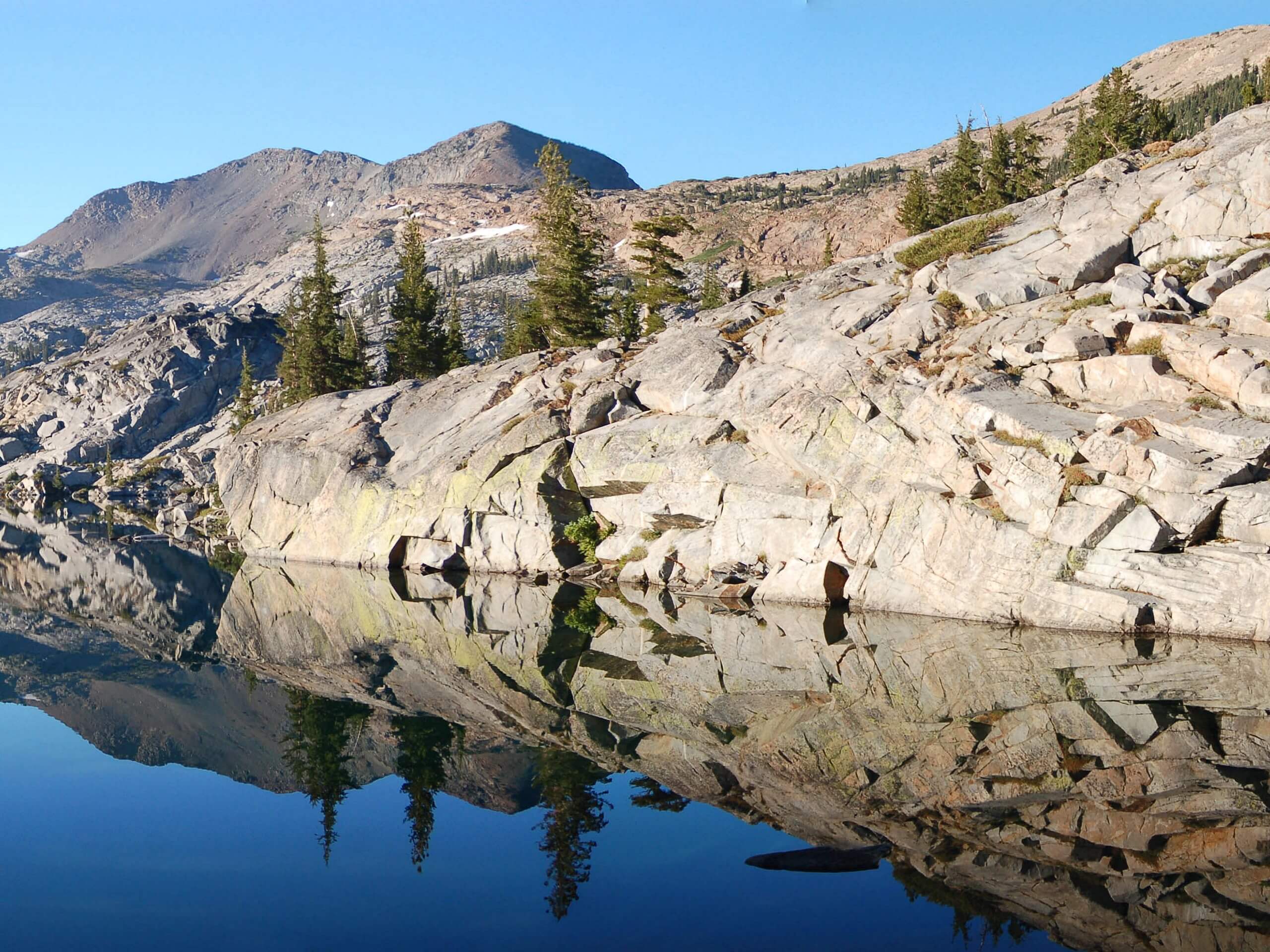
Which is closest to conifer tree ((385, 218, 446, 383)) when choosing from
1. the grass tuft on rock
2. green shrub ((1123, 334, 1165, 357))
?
the grass tuft on rock

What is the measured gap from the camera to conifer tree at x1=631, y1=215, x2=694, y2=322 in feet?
226

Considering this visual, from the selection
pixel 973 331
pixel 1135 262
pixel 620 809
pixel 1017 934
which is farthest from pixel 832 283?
pixel 1017 934

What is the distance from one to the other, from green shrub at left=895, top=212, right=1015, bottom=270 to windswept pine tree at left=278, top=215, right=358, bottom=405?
5501 centimetres

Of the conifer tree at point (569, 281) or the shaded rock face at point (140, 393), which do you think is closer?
the conifer tree at point (569, 281)

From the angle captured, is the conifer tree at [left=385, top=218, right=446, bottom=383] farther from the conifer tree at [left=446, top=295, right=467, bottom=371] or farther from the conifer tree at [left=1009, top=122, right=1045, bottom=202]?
the conifer tree at [left=1009, top=122, right=1045, bottom=202]

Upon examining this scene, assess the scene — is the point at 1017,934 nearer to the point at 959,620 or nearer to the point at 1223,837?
the point at 1223,837

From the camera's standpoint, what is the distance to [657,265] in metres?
71.1

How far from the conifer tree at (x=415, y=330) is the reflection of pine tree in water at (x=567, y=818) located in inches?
2622

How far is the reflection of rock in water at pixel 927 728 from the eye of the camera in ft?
41.6

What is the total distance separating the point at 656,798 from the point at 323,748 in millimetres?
9018

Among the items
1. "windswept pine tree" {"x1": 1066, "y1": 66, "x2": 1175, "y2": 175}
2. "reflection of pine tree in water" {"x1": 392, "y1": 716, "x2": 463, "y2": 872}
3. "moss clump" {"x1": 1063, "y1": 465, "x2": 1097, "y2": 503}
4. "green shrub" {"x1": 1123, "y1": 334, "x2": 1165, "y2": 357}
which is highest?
"windswept pine tree" {"x1": 1066, "y1": 66, "x2": 1175, "y2": 175}

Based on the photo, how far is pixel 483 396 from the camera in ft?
187

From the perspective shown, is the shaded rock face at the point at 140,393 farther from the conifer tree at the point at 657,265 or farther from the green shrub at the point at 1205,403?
the green shrub at the point at 1205,403

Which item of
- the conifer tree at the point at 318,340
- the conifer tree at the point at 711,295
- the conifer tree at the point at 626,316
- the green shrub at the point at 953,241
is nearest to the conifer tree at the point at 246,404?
the conifer tree at the point at 318,340
